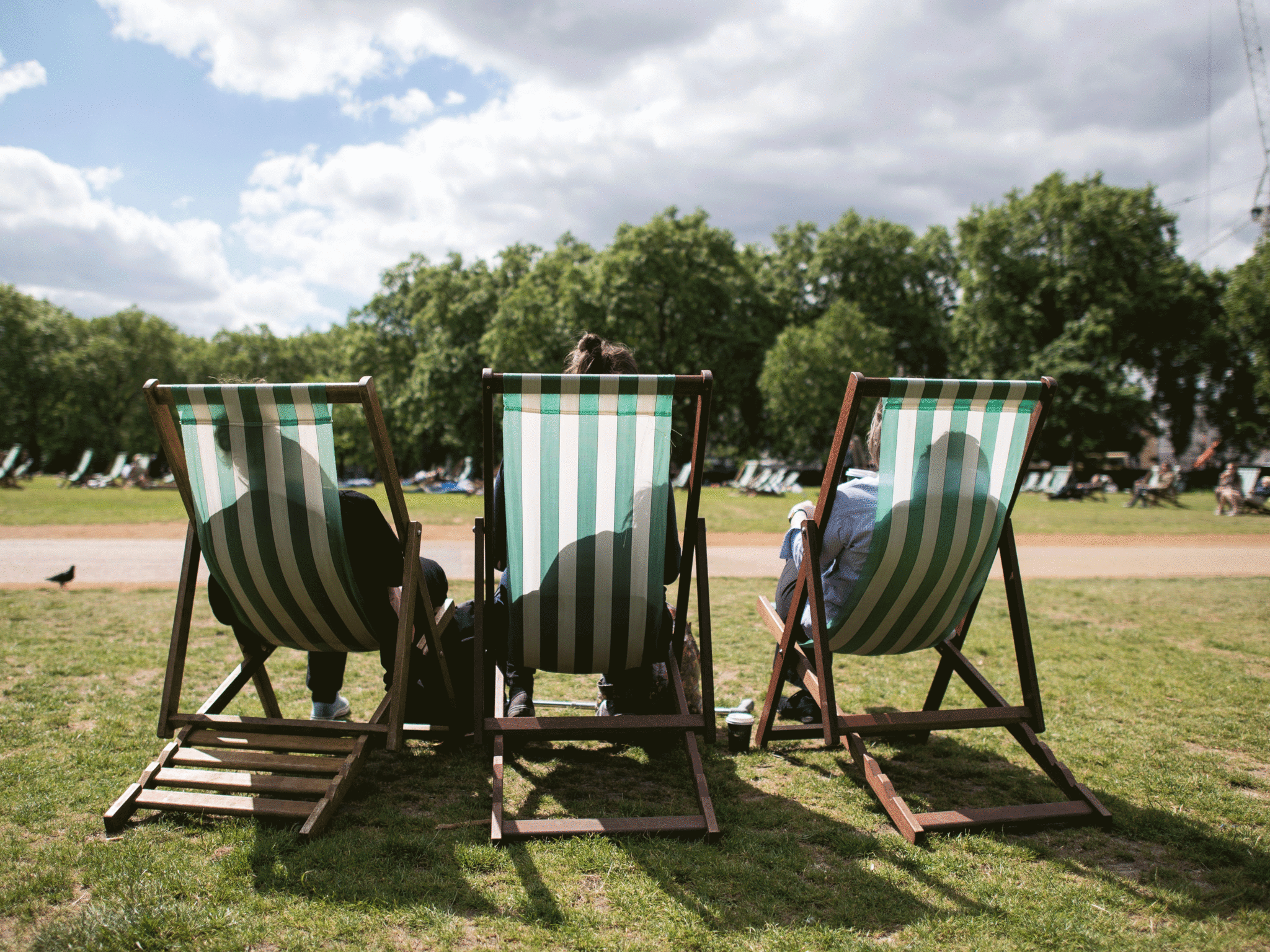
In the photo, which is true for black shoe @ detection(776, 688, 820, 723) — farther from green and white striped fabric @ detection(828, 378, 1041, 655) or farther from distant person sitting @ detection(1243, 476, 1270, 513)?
distant person sitting @ detection(1243, 476, 1270, 513)

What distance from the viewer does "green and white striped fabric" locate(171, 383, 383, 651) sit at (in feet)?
8.52

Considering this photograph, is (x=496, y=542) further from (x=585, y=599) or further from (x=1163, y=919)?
(x=1163, y=919)

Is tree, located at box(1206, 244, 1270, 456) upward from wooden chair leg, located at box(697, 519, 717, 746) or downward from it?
upward

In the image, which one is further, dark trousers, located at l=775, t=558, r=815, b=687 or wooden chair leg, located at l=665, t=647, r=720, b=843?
dark trousers, located at l=775, t=558, r=815, b=687

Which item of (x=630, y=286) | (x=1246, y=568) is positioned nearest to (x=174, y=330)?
(x=630, y=286)

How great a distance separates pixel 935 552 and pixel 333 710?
275cm

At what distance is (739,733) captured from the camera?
3.43 m

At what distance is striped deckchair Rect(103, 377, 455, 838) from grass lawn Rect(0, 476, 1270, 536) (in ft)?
27.2

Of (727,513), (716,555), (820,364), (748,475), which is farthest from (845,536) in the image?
(820,364)

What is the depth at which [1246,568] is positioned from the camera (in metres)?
9.48

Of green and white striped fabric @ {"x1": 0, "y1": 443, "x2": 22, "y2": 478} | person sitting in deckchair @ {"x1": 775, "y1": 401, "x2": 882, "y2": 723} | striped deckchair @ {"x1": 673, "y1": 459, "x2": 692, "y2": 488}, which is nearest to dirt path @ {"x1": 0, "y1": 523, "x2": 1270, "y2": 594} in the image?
person sitting in deckchair @ {"x1": 775, "y1": 401, "x2": 882, "y2": 723}

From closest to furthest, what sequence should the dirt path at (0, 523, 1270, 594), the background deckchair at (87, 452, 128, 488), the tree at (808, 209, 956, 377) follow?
the dirt path at (0, 523, 1270, 594), the background deckchair at (87, 452, 128, 488), the tree at (808, 209, 956, 377)

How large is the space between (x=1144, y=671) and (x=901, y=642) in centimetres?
276

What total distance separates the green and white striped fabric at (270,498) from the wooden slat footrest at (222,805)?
2.12 ft
